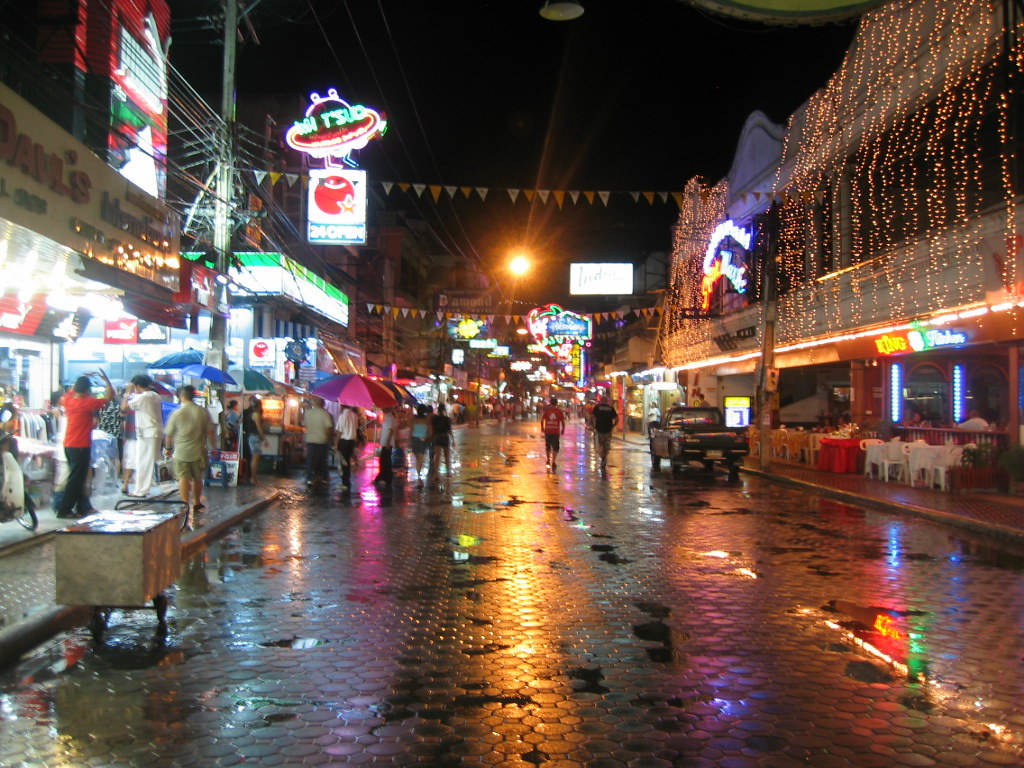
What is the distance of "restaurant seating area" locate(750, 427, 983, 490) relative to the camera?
17.4 metres

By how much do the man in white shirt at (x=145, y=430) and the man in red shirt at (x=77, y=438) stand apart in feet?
5.80

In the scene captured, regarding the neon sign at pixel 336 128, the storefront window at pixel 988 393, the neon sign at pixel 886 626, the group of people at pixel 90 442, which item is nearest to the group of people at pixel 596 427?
the neon sign at pixel 336 128

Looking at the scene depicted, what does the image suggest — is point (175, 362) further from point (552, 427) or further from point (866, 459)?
point (866, 459)

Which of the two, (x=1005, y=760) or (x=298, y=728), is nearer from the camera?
(x=1005, y=760)

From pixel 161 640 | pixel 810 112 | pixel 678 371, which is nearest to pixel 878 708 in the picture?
pixel 161 640

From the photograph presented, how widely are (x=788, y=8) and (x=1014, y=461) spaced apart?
1203 centimetres

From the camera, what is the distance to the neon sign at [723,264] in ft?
95.5

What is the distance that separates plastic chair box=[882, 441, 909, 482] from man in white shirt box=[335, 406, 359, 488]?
11946 mm

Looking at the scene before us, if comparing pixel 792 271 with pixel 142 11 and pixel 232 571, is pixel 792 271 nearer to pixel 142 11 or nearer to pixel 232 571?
pixel 142 11

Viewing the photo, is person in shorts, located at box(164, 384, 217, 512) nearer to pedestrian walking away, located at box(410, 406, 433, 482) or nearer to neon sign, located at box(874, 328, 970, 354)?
pedestrian walking away, located at box(410, 406, 433, 482)

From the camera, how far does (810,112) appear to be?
84.0 ft

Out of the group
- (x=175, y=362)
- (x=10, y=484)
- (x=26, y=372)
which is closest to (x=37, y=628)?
(x=10, y=484)

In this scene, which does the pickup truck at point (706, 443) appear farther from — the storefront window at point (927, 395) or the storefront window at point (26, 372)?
the storefront window at point (26, 372)

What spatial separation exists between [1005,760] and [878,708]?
830 millimetres
